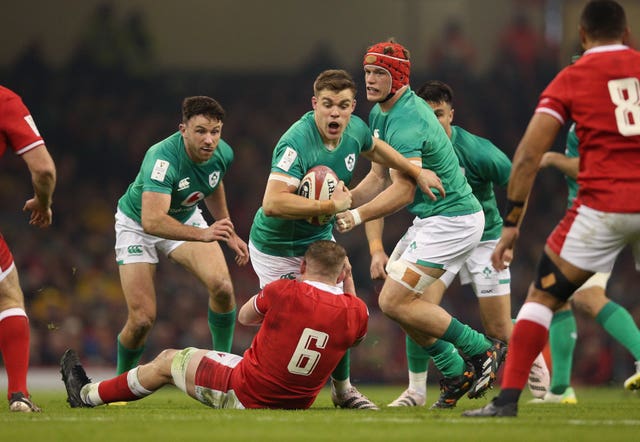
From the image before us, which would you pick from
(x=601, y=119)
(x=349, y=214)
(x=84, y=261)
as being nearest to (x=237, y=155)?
(x=84, y=261)

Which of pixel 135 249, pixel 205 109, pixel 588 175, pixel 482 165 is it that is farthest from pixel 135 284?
A: pixel 588 175

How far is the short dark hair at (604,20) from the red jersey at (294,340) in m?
2.32

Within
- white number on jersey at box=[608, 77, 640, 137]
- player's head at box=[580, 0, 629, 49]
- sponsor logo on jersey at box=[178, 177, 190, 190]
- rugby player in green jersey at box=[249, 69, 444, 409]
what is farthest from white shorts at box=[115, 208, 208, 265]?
white number on jersey at box=[608, 77, 640, 137]

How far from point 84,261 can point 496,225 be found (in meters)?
9.52

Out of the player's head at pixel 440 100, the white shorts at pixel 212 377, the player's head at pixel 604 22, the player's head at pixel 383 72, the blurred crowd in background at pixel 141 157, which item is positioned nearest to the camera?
the player's head at pixel 604 22

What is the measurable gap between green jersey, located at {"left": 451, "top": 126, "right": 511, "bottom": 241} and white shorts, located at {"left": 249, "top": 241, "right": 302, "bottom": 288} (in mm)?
1936

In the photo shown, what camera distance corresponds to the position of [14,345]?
7441 mm

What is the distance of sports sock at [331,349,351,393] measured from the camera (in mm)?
8039

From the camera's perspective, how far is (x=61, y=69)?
2005cm

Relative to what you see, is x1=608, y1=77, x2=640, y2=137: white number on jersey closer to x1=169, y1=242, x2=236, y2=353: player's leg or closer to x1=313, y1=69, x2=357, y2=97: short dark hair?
x1=313, y1=69, x2=357, y2=97: short dark hair

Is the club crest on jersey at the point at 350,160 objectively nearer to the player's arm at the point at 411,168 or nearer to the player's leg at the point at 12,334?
the player's arm at the point at 411,168

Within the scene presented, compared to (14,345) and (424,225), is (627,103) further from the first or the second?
(14,345)

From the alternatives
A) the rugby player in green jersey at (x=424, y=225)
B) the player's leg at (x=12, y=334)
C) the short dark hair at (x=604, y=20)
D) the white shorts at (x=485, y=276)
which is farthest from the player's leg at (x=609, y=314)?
the player's leg at (x=12, y=334)

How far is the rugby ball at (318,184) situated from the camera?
7.75 meters
